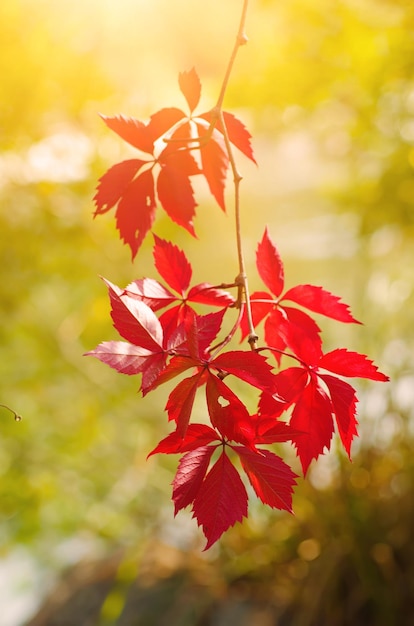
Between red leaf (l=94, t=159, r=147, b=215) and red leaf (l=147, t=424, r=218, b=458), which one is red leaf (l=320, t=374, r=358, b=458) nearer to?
red leaf (l=147, t=424, r=218, b=458)

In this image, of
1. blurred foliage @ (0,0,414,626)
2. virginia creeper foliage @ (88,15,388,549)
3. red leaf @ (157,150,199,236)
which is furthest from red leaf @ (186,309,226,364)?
blurred foliage @ (0,0,414,626)

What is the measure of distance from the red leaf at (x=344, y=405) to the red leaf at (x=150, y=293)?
0.13 m

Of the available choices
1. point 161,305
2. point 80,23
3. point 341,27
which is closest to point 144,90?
point 80,23

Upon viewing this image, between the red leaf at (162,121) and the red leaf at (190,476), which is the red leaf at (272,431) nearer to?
the red leaf at (190,476)

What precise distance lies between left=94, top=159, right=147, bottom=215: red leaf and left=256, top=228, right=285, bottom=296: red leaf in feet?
0.37

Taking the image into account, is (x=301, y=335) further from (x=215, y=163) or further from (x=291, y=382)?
(x=215, y=163)

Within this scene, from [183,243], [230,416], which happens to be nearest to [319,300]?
[230,416]

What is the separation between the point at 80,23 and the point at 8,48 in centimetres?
22

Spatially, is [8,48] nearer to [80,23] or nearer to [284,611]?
[80,23]

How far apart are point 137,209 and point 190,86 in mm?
106

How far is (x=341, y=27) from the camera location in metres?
1.58

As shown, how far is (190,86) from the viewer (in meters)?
0.55

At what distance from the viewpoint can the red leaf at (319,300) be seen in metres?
0.55

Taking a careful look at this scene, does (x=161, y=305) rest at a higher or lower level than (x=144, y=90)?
lower
